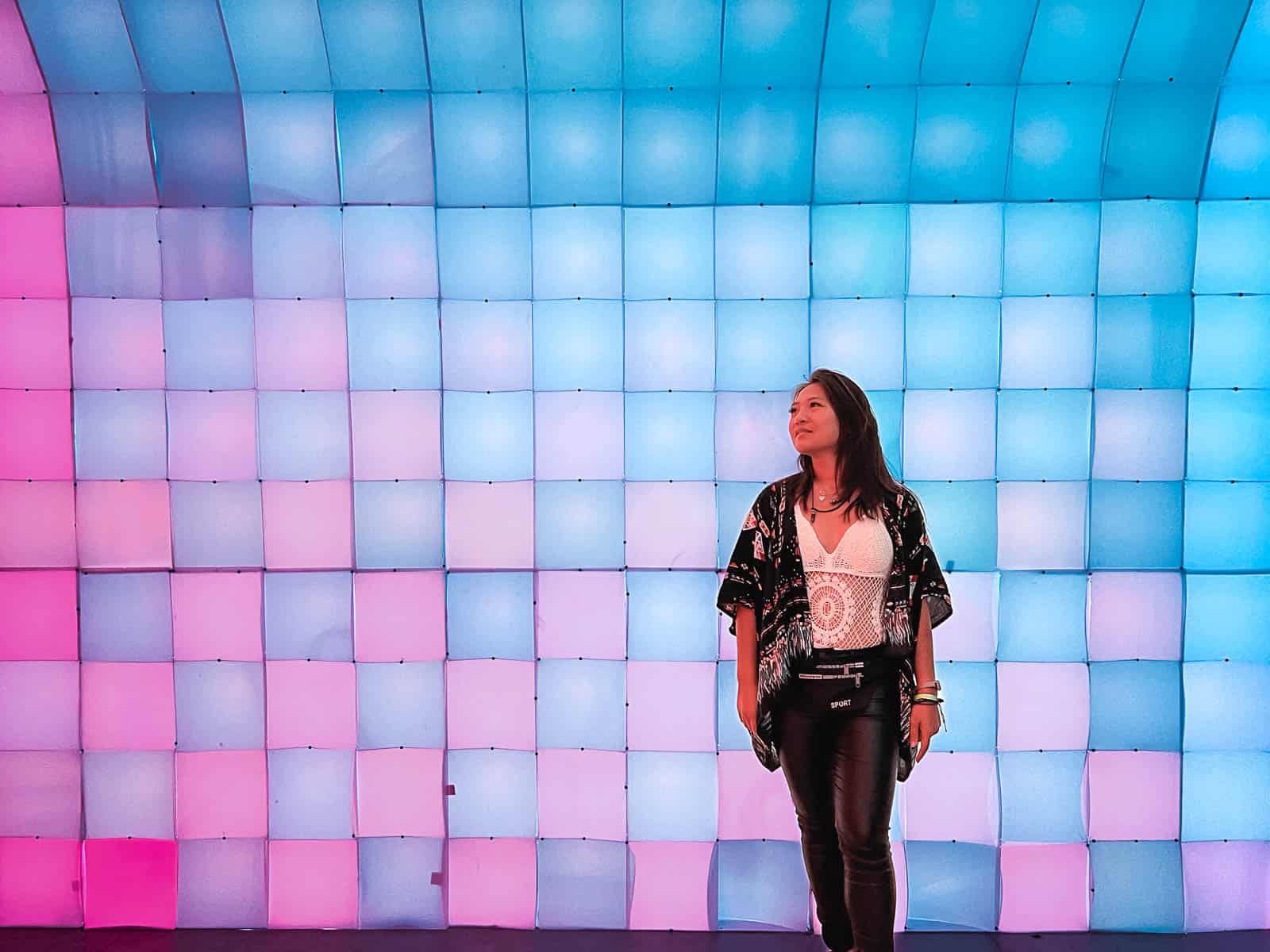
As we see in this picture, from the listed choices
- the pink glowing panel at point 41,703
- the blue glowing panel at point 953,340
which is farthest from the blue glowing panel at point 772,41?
the pink glowing panel at point 41,703

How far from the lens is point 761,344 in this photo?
2.56 m

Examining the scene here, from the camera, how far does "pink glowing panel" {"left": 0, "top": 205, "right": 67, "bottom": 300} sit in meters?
2.62

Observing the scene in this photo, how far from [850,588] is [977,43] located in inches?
65.8

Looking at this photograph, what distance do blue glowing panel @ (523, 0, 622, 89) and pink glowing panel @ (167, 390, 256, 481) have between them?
1330mm

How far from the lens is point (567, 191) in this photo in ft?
8.43

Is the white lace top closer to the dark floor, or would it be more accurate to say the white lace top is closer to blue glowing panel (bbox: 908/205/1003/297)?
blue glowing panel (bbox: 908/205/1003/297)

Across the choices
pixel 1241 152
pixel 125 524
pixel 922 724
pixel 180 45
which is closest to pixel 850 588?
pixel 922 724

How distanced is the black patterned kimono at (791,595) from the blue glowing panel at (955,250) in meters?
0.79

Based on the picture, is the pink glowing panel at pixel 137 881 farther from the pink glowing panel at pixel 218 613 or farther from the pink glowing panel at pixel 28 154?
the pink glowing panel at pixel 28 154

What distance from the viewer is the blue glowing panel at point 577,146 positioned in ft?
8.34

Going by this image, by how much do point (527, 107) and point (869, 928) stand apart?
243cm

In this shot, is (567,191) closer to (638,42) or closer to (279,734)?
(638,42)

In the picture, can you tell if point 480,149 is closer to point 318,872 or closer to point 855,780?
point 855,780

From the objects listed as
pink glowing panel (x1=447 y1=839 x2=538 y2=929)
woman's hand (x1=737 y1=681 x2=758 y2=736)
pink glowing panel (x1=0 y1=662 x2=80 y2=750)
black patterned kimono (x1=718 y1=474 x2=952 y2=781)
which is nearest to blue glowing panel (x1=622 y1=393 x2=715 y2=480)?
black patterned kimono (x1=718 y1=474 x2=952 y2=781)
